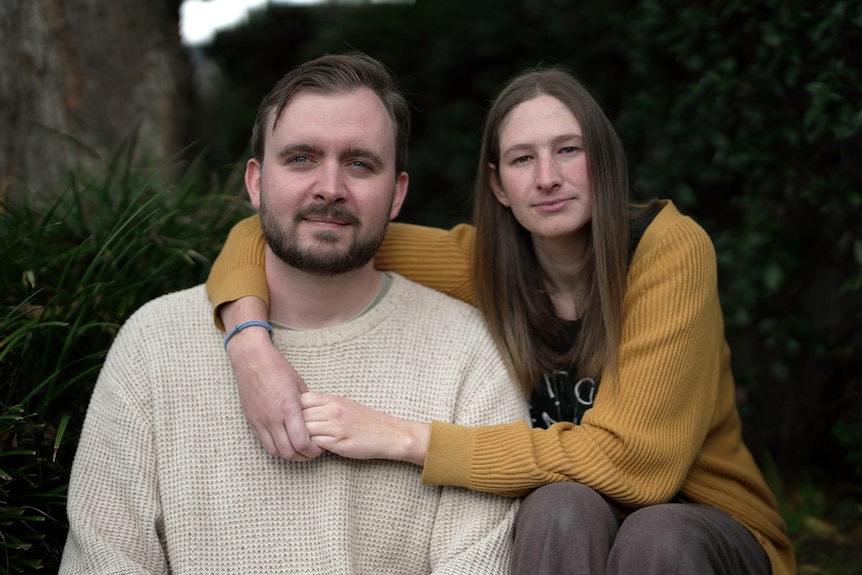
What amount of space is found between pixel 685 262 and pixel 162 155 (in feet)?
8.47

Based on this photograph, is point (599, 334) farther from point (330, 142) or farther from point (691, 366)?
point (330, 142)

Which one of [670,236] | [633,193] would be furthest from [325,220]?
[633,193]

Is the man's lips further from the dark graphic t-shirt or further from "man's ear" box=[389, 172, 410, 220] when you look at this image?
the dark graphic t-shirt

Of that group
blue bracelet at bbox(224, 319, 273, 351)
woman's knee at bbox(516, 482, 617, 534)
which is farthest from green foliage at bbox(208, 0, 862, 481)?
woman's knee at bbox(516, 482, 617, 534)

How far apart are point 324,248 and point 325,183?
0.16m

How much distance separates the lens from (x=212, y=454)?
2242 millimetres

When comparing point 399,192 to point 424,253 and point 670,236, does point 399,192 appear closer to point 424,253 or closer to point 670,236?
point 424,253

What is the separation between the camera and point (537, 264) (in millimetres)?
2664

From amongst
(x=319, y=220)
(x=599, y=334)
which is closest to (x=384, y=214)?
(x=319, y=220)

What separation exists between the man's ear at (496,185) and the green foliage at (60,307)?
0.97 metres

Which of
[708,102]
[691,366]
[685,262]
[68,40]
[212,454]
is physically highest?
[68,40]

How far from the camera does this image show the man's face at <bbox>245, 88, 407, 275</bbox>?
228 cm

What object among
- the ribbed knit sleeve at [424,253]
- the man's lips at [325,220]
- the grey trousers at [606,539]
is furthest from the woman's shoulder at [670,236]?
the man's lips at [325,220]

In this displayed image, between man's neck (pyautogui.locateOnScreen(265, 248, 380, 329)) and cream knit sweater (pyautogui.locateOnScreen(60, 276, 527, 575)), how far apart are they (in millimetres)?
56
